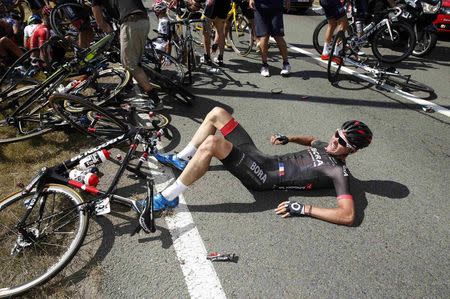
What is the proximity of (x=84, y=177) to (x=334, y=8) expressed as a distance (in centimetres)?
615

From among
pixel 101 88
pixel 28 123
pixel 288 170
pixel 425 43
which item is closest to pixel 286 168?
pixel 288 170

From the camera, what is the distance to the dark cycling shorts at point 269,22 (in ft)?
20.0

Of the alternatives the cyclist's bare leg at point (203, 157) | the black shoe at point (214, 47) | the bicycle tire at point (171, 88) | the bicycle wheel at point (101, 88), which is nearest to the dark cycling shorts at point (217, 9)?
the black shoe at point (214, 47)

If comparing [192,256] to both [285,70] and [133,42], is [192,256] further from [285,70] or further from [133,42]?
[285,70]

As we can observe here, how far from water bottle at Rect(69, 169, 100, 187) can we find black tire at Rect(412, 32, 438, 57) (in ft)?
26.6

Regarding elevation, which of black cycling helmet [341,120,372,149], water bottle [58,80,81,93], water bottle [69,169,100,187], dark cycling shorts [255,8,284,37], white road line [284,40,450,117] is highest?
dark cycling shorts [255,8,284,37]

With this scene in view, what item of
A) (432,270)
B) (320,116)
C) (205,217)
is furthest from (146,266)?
(320,116)

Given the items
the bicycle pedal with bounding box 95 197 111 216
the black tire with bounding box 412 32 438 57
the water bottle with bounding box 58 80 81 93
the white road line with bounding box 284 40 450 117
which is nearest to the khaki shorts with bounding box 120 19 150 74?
the water bottle with bounding box 58 80 81 93

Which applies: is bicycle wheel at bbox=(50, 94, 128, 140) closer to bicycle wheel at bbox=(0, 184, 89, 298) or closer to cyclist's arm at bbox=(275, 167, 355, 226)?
bicycle wheel at bbox=(0, 184, 89, 298)

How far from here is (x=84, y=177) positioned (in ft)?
9.52

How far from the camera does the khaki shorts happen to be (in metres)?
4.49

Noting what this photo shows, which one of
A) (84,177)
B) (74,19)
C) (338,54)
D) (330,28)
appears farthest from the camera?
(330,28)

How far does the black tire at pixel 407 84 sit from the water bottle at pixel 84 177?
5.76m

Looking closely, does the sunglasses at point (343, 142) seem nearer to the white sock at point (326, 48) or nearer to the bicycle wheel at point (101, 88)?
the bicycle wheel at point (101, 88)
